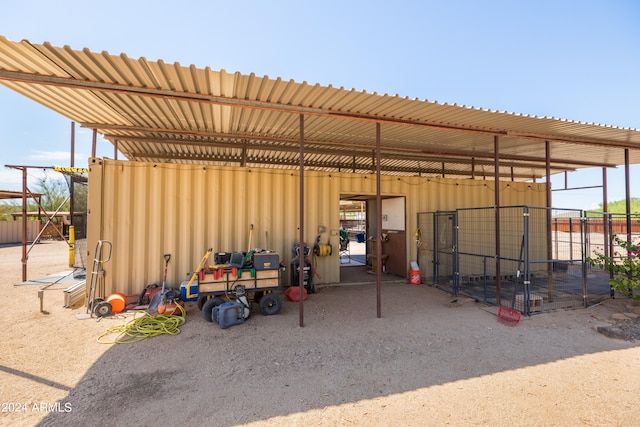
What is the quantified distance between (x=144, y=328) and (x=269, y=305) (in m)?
1.90

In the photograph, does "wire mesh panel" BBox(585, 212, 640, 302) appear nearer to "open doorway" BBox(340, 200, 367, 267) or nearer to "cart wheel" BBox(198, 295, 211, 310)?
"open doorway" BBox(340, 200, 367, 267)

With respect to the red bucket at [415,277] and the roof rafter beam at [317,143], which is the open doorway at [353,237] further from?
the red bucket at [415,277]

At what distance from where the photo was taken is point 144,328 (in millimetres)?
4398

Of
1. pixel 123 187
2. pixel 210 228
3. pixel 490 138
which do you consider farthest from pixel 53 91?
pixel 490 138

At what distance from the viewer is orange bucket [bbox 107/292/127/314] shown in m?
5.19

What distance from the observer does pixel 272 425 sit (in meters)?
2.41

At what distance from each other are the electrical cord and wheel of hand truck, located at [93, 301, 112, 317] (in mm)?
568

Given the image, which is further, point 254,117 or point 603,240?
point 603,240

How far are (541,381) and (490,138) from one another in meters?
5.07

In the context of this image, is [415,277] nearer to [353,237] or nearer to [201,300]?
[201,300]

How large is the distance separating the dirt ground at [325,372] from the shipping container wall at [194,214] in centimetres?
133

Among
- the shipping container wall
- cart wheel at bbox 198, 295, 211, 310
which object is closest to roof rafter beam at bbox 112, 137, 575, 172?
the shipping container wall

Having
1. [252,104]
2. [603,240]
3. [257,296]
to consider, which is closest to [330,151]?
[252,104]

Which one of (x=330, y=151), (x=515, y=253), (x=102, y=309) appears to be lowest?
(x=102, y=309)
